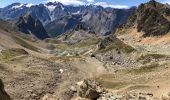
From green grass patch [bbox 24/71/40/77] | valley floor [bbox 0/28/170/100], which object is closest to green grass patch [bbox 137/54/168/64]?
valley floor [bbox 0/28/170/100]

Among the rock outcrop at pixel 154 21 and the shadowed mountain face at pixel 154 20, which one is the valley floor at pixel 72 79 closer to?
the rock outcrop at pixel 154 21

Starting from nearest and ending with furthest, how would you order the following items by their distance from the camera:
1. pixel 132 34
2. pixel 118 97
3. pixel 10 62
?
1. pixel 118 97
2. pixel 10 62
3. pixel 132 34

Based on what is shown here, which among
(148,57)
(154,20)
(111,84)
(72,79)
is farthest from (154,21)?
(111,84)

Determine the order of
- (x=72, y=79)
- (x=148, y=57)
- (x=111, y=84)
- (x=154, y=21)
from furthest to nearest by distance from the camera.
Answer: (x=154, y=21)
(x=148, y=57)
(x=72, y=79)
(x=111, y=84)

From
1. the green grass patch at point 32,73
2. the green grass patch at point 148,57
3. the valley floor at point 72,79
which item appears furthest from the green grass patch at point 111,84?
the green grass patch at point 148,57

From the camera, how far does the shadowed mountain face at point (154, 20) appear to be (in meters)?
169

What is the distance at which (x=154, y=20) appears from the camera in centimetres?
18362

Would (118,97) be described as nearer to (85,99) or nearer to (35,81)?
(85,99)

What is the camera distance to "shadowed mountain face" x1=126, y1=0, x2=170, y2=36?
169125 mm

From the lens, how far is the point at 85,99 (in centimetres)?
6719

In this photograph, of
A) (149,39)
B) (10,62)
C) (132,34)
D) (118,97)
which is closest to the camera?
(118,97)

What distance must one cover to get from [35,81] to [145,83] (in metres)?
20.8

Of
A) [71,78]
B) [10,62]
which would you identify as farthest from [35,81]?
A: [10,62]

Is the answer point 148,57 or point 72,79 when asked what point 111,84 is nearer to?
point 72,79
